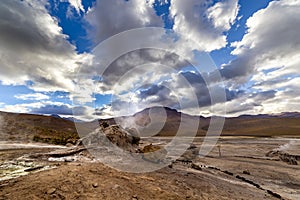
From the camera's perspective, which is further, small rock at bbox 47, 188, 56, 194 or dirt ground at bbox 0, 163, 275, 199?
dirt ground at bbox 0, 163, 275, 199

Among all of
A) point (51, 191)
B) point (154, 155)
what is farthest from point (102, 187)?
point (154, 155)

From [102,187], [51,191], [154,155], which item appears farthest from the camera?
[154,155]

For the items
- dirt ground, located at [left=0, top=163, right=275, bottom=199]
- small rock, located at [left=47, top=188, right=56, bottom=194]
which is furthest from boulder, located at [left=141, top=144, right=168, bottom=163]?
small rock, located at [left=47, top=188, right=56, bottom=194]

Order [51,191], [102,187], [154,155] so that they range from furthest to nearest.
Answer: [154,155]
[102,187]
[51,191]

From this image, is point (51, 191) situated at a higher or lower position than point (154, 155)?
lower

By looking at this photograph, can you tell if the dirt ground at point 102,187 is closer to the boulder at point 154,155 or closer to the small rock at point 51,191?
the small rock at point 51,191

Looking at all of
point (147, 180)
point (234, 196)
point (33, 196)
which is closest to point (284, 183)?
point (234, 196)

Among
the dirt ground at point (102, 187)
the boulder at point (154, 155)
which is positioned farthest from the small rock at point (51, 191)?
the boulder at point (154, 155)

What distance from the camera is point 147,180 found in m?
10.2

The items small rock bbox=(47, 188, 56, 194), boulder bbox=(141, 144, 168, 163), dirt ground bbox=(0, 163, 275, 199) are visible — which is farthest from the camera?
boulder bbox=(141, 144, 168, 163)

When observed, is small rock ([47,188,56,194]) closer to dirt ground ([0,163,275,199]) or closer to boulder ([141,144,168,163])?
dirt ground ([0,163,275,199])

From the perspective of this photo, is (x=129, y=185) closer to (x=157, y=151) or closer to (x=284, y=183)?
(x=157, y=151)

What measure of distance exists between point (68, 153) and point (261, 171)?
635 inches

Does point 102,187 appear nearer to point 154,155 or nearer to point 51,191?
point 51,191
